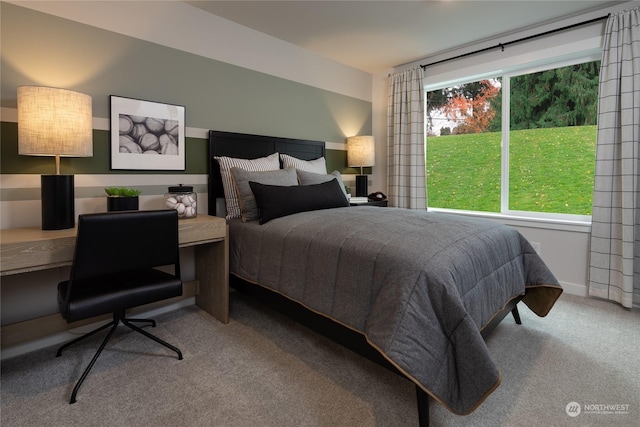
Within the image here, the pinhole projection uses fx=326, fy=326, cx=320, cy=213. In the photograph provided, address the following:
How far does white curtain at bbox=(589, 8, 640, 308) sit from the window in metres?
0.36

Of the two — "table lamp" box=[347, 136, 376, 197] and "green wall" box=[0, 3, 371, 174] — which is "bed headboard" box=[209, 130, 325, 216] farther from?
"table lamp" box=[347, 136, 376, 197]

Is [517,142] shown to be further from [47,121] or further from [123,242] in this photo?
[47,121]

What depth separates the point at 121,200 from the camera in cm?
208

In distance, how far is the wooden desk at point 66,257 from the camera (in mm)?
1550

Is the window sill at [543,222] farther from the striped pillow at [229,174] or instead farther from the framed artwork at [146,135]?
the framed artwork at [146,135]

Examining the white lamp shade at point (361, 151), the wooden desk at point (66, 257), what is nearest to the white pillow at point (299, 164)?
the white lamp shade at point (361, 151)

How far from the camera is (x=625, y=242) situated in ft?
8.55

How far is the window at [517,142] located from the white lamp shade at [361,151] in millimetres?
803

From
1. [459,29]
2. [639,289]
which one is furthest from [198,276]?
[639,289]

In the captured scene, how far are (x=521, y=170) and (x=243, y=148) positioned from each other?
292 cm

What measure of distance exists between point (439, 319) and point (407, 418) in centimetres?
50

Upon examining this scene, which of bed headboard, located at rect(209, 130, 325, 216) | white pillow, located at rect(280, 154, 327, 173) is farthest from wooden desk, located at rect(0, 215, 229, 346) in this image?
white pillow, located at rect(280, 154, 327, 173)

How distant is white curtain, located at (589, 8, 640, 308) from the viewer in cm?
258

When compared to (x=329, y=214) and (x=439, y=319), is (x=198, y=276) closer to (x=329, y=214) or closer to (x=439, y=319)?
(x=329, y=214)
